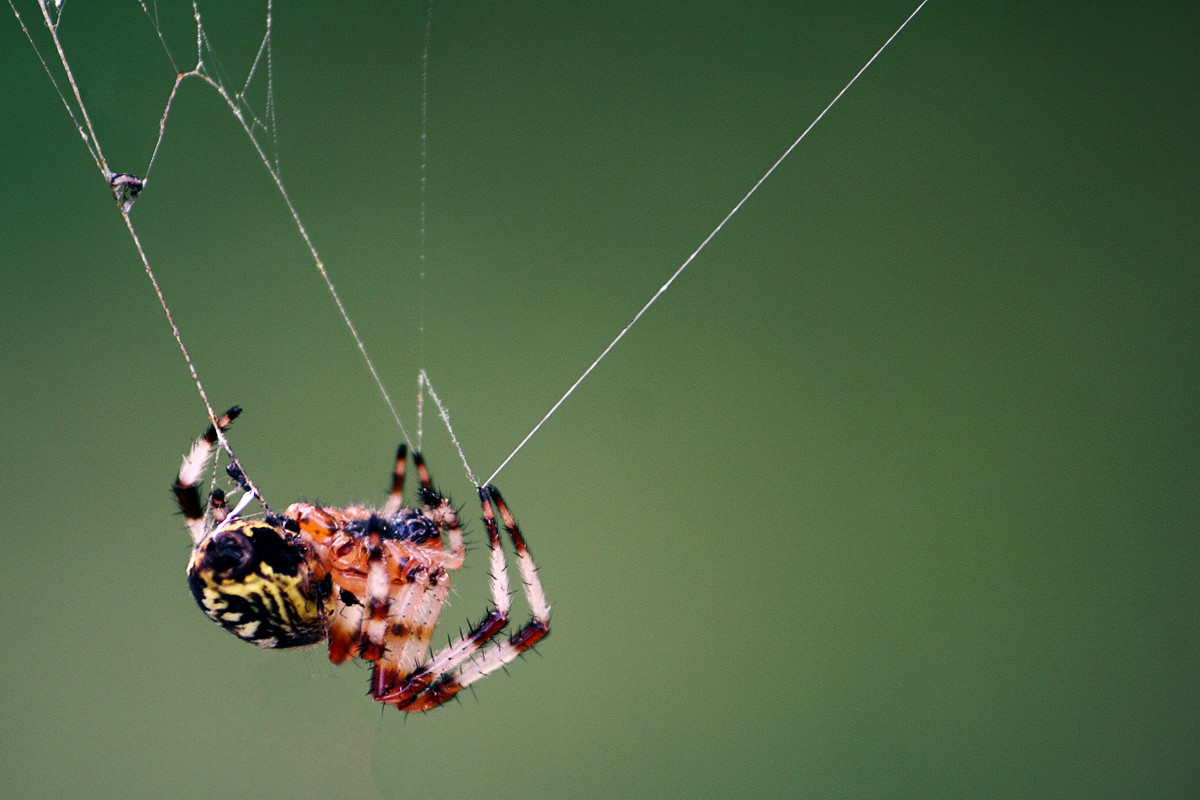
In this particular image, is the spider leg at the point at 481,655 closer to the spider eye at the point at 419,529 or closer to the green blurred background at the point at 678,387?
the spider eye at the point at 419,529

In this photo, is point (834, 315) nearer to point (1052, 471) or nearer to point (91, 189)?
point (1052, 471)

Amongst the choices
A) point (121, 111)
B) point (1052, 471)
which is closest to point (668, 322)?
point (1052, 471)

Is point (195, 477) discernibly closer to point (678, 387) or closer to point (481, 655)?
point (481, 655)

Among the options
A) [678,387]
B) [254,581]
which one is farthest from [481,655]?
[678,387]

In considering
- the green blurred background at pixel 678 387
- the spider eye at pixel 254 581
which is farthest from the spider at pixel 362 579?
the green blurred background at pixel 678 387

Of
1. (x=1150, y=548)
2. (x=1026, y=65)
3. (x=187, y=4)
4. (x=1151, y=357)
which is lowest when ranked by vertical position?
(x=1150, y=548)

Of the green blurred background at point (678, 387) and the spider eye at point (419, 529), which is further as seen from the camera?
the green blurred background at point (678, 387)
